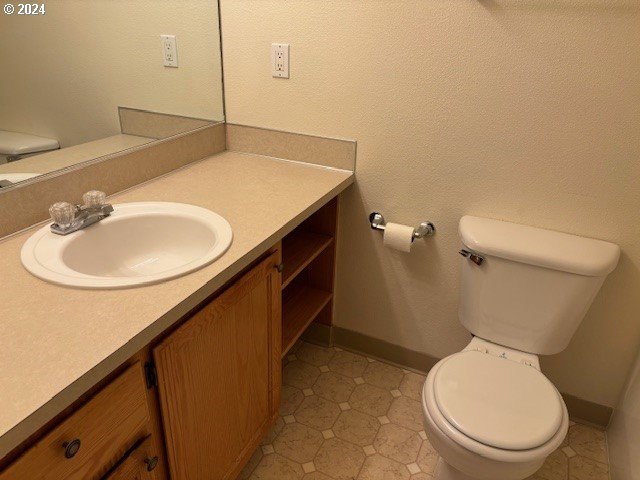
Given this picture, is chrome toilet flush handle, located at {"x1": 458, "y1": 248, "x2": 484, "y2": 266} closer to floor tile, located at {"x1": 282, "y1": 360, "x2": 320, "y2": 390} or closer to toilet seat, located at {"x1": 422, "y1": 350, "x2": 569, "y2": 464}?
toilet seat, located at {"x1": 422, "y1": 350, "x2": 569, "y2": 464}

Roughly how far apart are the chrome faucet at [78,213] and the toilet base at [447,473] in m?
1.23

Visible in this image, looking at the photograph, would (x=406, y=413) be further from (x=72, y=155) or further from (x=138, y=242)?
(x=72, y=155)

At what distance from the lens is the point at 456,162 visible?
1.56m

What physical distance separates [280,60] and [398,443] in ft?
4.71

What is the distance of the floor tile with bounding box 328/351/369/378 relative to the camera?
199 centimetres

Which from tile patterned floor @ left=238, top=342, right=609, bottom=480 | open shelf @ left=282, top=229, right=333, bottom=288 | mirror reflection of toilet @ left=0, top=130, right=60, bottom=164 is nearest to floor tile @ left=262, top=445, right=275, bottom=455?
tile patterned floor @ left=238, top=342, right=609, bottom=480

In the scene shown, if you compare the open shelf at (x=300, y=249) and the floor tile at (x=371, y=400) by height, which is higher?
the open shelf at (x=300, y=249)

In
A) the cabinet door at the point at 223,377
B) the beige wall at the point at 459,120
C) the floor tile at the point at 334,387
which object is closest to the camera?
the cabinet door at the point at 223,377

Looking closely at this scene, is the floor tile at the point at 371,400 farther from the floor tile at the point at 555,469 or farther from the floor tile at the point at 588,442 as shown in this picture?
the floor tile at the point at 588,442

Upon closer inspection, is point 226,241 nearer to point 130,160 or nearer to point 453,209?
point 130,160

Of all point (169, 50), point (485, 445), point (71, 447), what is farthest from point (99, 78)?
point (485, 445)

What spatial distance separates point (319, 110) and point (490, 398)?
→ 1.10 metres

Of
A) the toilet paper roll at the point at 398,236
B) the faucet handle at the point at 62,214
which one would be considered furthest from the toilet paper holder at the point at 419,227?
the faucet handle at the point at 62,214

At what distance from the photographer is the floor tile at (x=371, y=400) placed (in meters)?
1.80
